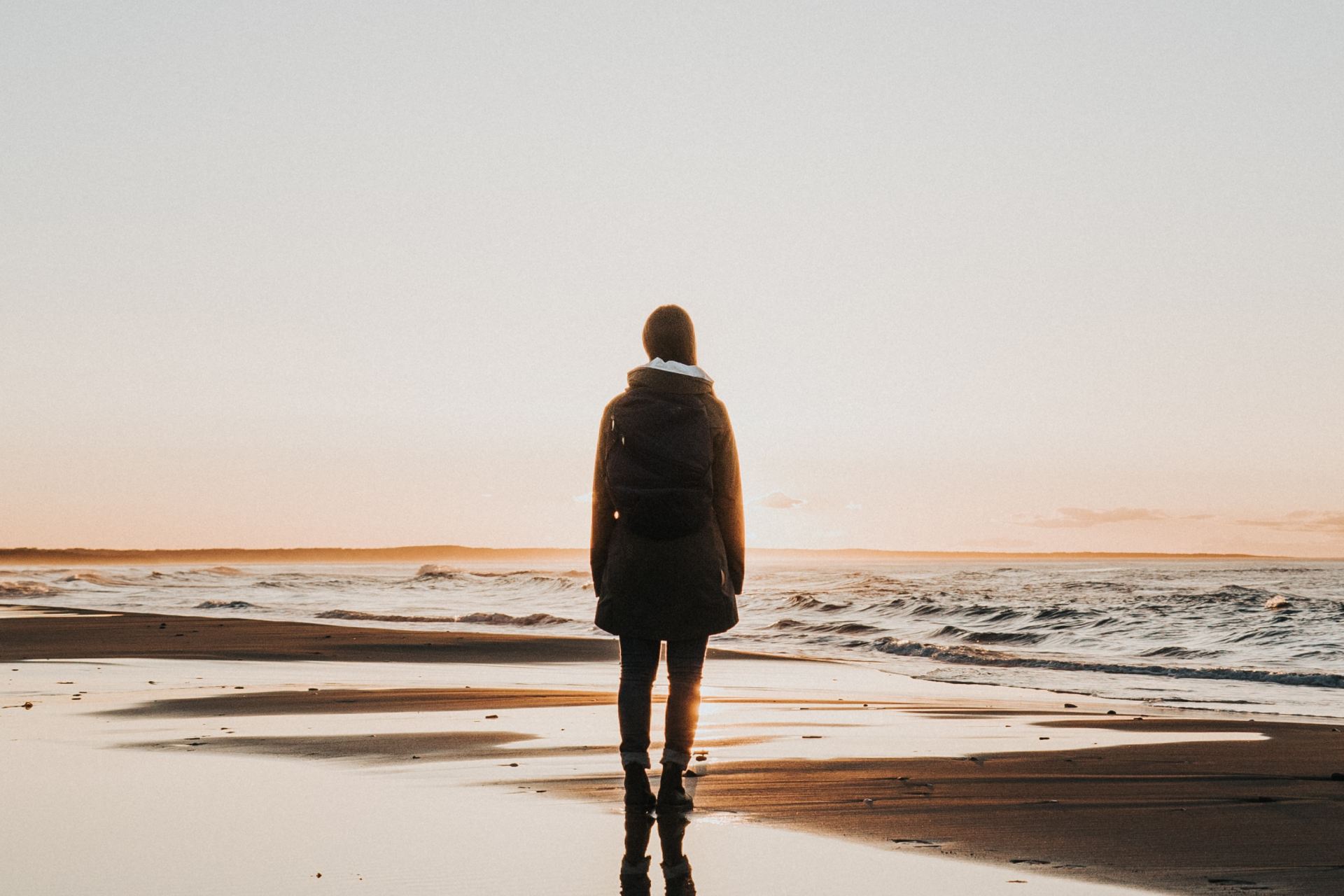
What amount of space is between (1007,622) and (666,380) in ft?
43.9

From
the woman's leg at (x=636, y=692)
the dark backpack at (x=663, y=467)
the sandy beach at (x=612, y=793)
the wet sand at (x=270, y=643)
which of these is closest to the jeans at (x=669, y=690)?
the woman's leg at (x=636, y=692)

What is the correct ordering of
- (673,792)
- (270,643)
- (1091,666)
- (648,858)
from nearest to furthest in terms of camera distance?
(648,858)
(673,792)
(1091,666)
(270,643)

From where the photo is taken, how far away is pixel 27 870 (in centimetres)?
334

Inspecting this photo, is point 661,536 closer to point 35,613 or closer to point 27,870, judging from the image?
point 27,870

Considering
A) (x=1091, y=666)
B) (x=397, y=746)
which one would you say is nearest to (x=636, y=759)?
(x=397, y=746)

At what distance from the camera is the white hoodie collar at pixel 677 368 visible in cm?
444

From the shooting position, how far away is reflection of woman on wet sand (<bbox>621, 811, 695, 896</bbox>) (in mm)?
3139

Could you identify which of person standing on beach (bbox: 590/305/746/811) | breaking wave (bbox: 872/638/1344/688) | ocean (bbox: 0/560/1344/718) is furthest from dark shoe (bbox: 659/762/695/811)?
breaking wave (bbox: 872/638/1344/688)

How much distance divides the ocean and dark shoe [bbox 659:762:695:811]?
5333 mm

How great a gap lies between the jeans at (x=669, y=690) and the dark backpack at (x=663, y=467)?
0.42 metres

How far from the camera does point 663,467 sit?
4.28 m

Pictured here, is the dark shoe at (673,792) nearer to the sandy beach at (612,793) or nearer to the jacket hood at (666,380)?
the sandy beach at (612,793)

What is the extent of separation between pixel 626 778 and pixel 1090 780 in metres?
1.83

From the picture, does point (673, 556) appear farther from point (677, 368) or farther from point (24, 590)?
point (24, 590)
